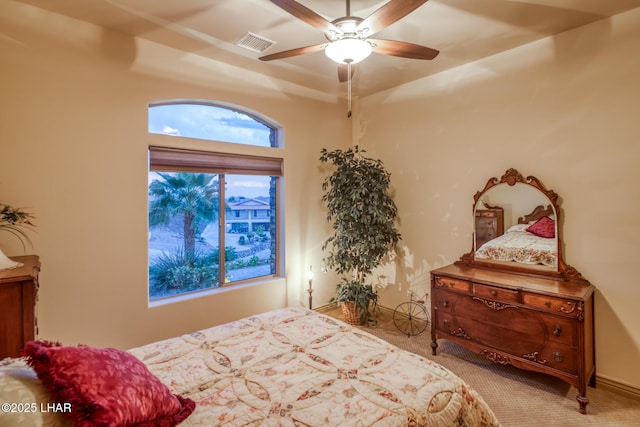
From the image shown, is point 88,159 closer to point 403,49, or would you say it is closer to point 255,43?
point 255,43

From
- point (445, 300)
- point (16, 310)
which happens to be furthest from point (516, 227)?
point (16, 310)

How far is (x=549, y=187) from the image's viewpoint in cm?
276

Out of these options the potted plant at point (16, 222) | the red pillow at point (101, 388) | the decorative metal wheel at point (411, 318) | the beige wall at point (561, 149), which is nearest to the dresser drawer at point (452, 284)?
the beige wall at point (561, 149)

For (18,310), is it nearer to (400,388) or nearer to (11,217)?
(11,217)

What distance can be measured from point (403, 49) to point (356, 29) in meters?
0.42

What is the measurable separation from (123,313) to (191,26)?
7.95 ft

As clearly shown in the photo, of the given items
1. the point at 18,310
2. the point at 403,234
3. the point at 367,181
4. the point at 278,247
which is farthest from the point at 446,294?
the point at 18,310

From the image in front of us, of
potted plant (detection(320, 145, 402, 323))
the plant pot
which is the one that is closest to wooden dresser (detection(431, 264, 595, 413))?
potted plant (detection(320, 145, 402, 323))

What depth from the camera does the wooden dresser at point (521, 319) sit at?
2227mm

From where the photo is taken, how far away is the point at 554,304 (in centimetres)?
230

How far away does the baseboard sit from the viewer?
7.75 feet

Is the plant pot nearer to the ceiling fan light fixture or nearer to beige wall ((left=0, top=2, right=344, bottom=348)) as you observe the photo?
beige wall ((left=0, top=2, right=344, bottom=348))

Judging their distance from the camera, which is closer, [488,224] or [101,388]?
[101,388]

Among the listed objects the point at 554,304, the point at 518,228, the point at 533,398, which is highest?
the point at 518,228
